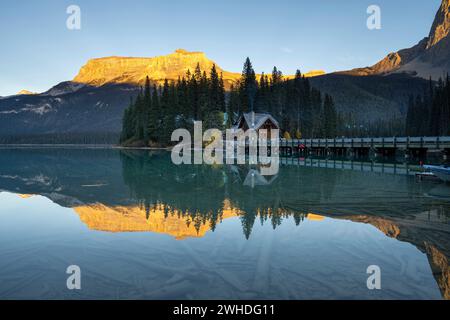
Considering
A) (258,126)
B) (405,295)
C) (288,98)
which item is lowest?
(405,295)

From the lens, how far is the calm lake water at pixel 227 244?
23.4ft

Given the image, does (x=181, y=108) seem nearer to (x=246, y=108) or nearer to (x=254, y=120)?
(x=246, y=108)

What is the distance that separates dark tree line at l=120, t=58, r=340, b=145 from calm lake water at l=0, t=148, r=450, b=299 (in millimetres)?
66082

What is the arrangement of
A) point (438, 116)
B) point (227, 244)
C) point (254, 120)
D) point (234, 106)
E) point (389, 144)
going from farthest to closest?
point (234, 106)
point (438, 116)
point (254, 120)
point (389, 144)
point (227, 244)

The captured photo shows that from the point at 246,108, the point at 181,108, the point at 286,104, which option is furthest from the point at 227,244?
the point at 286,104

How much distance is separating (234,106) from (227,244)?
82.7 meters

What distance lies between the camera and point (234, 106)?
9125 cm

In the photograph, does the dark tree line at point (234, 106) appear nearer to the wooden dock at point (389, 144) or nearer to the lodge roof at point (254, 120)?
the lodge roof at point (254, 120)

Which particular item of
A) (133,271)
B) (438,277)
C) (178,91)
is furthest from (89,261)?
(178,91)

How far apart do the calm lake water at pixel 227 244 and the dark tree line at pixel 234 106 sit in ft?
217

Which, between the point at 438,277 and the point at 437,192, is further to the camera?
the point at 437,192

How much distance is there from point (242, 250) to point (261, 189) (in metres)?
11.0
